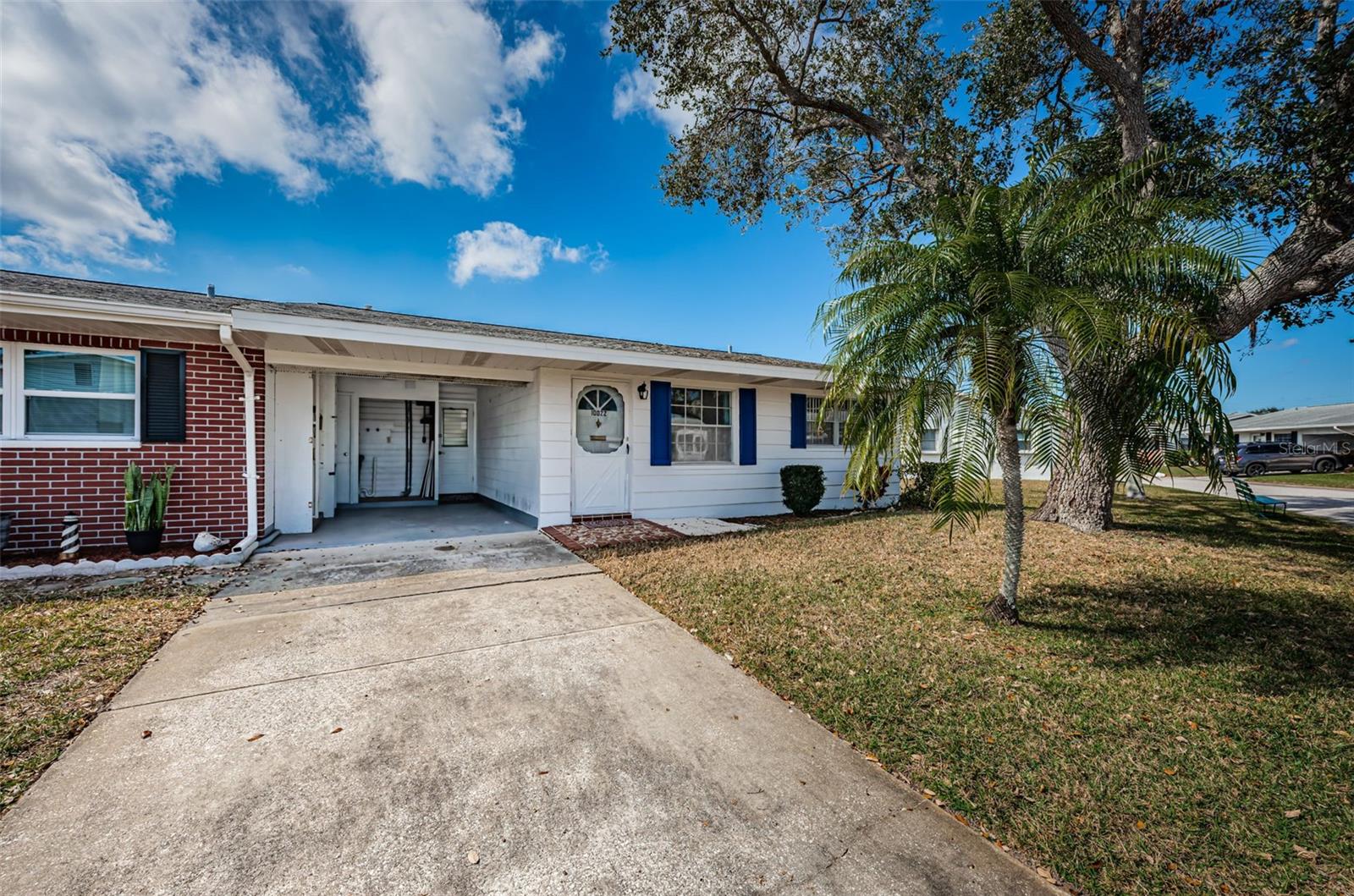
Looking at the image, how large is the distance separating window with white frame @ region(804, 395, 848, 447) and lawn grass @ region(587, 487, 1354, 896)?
4054mm

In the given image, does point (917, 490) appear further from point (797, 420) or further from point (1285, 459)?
point (1285, 459)

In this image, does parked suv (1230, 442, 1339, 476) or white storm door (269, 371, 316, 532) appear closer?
white storm door (269, 371, 316, 532)

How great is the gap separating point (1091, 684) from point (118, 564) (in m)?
8.17

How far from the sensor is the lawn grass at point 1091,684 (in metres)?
1.92

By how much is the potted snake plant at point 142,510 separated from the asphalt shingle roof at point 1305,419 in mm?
41086

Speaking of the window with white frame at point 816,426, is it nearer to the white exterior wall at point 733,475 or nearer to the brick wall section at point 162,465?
the white exterior wall at point 733,475

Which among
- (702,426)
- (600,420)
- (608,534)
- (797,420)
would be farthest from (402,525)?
(797,420)

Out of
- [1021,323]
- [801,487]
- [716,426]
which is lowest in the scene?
[801,487]

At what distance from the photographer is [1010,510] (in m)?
3.80

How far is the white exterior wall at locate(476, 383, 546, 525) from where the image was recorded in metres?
7.97

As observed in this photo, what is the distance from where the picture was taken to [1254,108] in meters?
6.38

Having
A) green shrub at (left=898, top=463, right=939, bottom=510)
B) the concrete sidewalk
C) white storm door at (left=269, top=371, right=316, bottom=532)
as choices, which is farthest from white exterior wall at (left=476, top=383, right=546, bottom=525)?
the concrete sidewalk

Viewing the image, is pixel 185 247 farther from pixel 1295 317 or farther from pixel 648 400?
pixel 1295 317

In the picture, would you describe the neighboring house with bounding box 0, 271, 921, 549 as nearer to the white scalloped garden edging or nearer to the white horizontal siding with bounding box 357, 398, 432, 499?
the white horizontal siding with bounding box 357, 398, 432, 499
